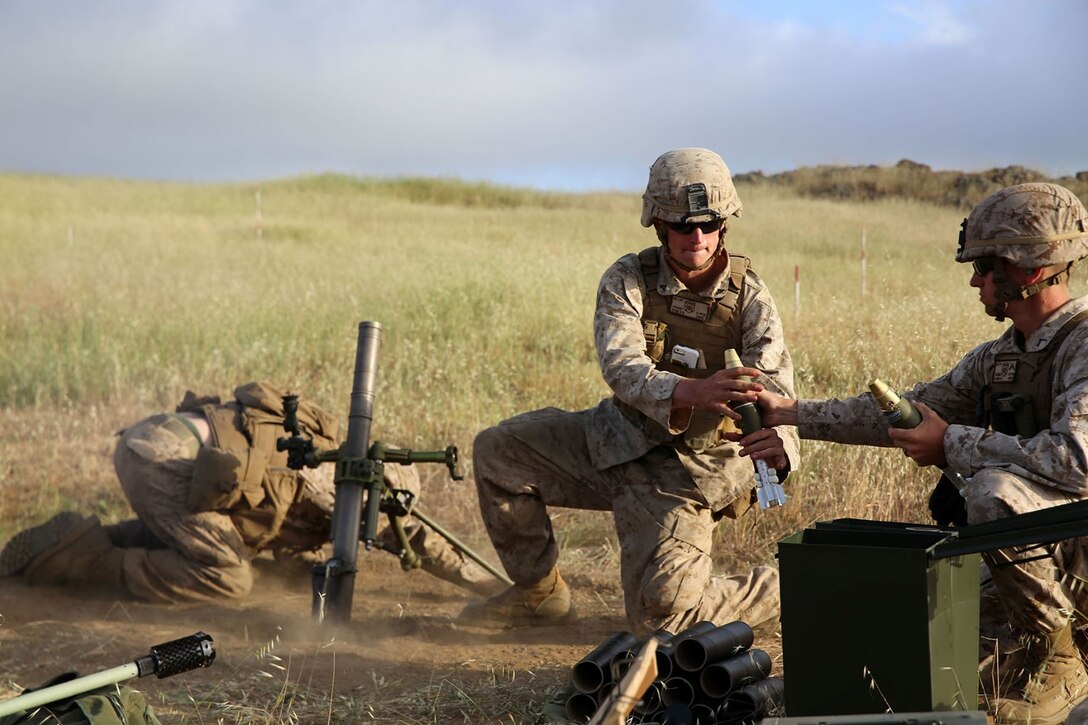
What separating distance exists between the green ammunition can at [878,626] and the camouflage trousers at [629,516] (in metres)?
1.46

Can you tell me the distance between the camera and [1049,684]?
13.4 ft

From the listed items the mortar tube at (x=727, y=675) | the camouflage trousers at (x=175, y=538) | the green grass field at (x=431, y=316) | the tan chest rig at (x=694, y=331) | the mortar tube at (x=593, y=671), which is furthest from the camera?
the green grass field at (x=431, y=316)

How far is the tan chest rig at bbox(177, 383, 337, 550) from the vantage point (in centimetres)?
631

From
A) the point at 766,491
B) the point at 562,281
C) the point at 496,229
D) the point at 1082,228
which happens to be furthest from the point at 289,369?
the point at 496,229

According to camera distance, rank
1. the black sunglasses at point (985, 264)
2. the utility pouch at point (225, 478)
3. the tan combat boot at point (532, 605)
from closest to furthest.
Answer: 1. the black sunglasses at point (985, 264)
2. the tan combat boot at point (532, 605)
3. the utility pouch at point (225, 478)

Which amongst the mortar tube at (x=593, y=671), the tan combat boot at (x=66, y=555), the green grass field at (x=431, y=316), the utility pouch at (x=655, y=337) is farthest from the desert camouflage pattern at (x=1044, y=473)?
the tan combat boot at (x=66, y=555)

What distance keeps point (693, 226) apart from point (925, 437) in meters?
1.45

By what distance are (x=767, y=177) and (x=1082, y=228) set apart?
23585mm

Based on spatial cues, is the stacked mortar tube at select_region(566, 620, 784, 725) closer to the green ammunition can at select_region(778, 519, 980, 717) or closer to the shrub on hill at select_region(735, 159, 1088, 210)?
the green ammunition can at select_region(778, 519, 980, 717)

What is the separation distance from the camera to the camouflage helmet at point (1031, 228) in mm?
4121

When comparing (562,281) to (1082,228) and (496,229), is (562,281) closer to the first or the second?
(1082,228)

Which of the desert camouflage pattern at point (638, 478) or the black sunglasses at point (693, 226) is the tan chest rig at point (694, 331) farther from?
the black sunglasses at point (693, 226)

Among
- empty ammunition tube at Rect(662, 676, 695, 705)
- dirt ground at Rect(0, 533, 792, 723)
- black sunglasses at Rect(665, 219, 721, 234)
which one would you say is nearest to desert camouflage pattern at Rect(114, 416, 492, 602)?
dirt ground at Rect(0, 533, 792, 723)

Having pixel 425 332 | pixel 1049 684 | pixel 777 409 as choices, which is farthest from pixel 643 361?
pixel 425 332
